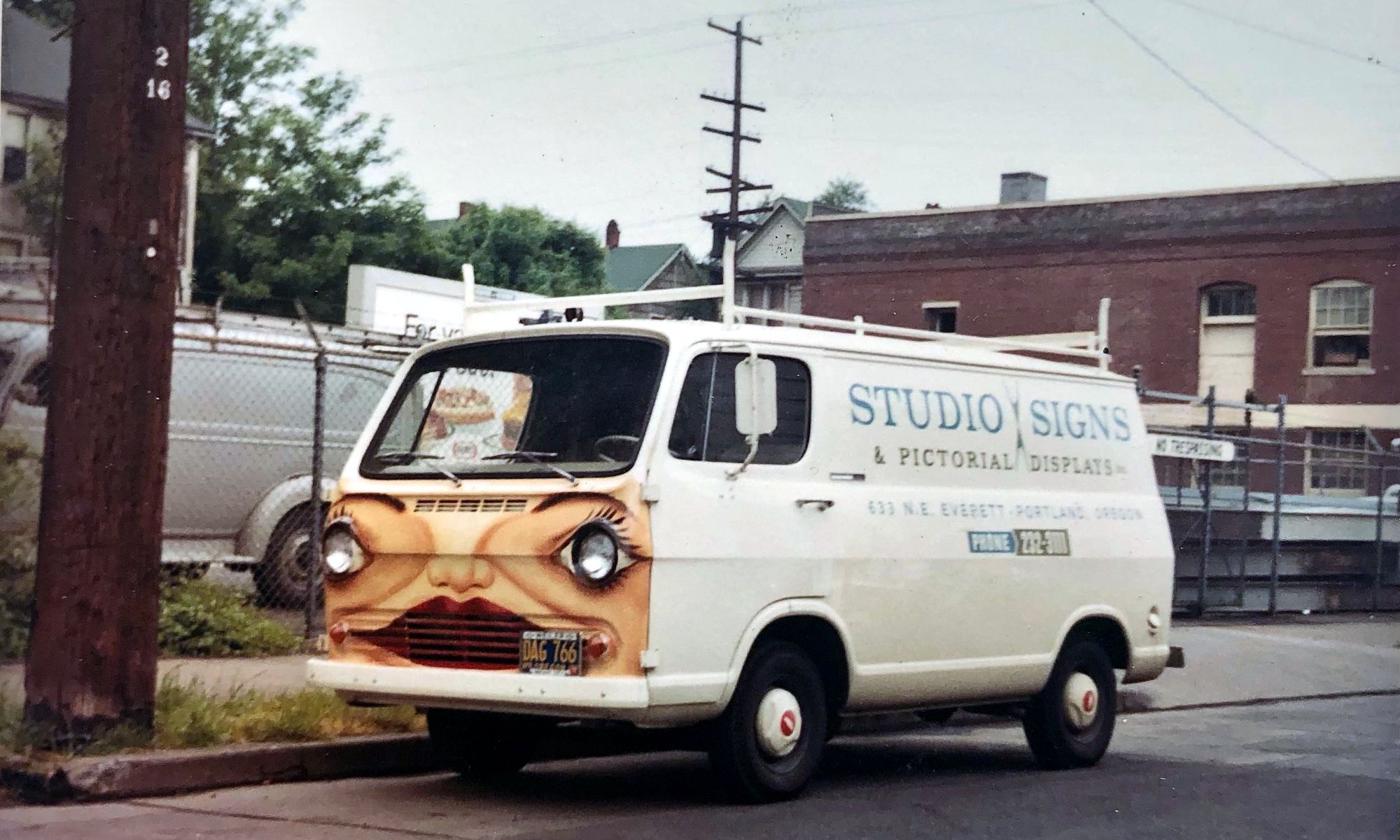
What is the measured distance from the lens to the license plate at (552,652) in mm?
7367

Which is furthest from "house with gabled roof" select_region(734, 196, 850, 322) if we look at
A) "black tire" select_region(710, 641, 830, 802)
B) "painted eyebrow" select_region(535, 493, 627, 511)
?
"painted eyebrow" select_region(535, 493, 627, 511)

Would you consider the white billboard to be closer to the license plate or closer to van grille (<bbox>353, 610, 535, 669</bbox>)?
van grille (<bbox>353, 610, 535, 669</bbox>)

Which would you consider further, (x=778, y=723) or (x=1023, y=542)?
(x=1023, y=542)

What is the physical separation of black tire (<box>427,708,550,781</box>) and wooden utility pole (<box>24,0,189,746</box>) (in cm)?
138

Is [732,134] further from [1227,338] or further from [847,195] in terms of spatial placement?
[847,195]

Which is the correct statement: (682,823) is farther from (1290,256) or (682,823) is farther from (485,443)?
(1290,256)

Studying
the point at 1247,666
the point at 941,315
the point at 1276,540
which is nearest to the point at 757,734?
the point at 1247,666

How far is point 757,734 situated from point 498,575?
4.52ft

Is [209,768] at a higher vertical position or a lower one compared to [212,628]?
lower

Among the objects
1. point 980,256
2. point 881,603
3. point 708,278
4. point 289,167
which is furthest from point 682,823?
point 708,278

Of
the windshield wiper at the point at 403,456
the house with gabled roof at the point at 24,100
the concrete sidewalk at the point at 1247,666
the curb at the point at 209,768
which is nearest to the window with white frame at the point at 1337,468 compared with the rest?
the concrete sidewalk at the point at 1247,666

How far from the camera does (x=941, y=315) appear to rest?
139ft

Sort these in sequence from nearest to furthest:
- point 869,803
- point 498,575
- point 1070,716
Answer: point 498,575 < point 869,803 < point 1070,716

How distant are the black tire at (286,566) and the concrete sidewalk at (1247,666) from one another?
2.71 metres
